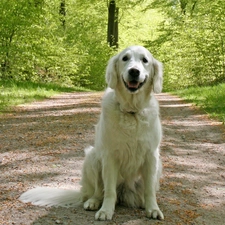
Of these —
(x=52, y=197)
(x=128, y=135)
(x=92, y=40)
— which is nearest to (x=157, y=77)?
(x=128, y=135)

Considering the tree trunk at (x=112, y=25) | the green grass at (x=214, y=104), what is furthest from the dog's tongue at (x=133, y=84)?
the tree trunk at (x=112, y=25)

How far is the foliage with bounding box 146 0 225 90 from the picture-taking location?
15.6 m

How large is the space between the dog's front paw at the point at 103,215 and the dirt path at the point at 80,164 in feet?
0.20

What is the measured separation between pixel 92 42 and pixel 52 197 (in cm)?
2214

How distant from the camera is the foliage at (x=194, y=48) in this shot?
1562 centimetres

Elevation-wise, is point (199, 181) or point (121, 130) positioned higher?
point (121, 130)

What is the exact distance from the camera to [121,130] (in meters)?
3.28

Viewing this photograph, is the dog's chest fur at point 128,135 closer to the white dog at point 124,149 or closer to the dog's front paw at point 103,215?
the white dog at point 124,149

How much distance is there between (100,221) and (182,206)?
37.5 inches

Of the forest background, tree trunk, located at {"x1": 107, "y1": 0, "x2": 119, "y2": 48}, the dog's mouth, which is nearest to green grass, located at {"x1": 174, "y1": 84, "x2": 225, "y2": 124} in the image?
the forest background

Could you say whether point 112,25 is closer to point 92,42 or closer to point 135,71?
point 92,42

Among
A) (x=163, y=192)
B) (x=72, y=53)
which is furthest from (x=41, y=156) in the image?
(x=72, y=53)

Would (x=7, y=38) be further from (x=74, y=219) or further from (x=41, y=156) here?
(x=74, y=219)

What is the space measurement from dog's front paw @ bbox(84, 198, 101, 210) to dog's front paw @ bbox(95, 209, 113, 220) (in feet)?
0.67
